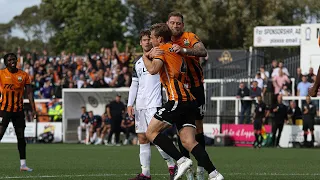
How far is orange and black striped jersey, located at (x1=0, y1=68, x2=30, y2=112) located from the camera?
1672 cm

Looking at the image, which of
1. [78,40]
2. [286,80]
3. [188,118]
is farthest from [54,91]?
[78,40]

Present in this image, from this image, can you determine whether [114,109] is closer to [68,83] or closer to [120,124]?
[120,124]

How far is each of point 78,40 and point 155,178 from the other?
59892 millimetres

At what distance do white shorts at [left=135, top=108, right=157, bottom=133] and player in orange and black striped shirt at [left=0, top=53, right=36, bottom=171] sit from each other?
348 cm

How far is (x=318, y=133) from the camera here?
3155 cm

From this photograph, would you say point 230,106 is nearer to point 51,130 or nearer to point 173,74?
point 51,130

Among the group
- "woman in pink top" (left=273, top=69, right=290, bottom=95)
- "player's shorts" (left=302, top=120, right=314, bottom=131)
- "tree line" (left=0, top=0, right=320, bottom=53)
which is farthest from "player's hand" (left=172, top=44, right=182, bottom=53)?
"tree line" (left=0, top=0, right=320, bottom=53)

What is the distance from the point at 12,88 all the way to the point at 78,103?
21.6m

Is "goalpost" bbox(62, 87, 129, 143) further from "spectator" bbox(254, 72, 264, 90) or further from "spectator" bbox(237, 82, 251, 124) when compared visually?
"spectator" bbox(254, 72, 264, 90)

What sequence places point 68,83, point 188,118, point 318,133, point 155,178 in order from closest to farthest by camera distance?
point 188,118 → point 155,178 → point 318,133 → point 68,83

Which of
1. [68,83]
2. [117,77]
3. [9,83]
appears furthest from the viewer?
[68,83]

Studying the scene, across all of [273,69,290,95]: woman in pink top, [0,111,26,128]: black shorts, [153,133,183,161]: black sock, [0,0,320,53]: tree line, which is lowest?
[153,133,183,161]: black sock

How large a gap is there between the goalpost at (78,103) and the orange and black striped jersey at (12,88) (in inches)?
785

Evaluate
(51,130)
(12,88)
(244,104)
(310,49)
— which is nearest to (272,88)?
(244,104)
